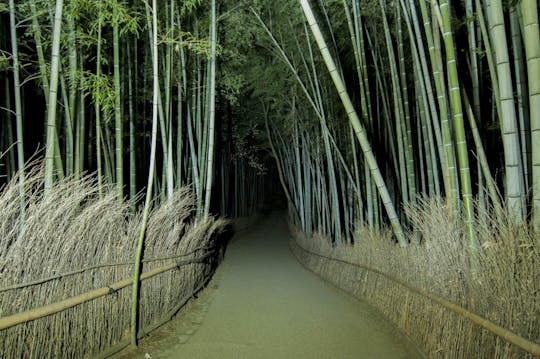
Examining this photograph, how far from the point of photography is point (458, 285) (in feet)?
7.15

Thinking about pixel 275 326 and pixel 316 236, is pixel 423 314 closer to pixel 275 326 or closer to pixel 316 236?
pixel 275 326

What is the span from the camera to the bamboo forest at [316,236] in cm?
186

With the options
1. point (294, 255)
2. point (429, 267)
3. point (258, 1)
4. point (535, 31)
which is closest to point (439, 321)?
point (429, 267)

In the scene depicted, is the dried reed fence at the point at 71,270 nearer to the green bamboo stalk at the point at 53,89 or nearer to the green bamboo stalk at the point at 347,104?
the green bamboo stalk at the point at 53,89

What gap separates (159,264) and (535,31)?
3022 millimetres

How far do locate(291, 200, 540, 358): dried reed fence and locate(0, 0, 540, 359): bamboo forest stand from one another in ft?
0.04

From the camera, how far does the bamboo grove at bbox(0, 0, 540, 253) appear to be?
238cm

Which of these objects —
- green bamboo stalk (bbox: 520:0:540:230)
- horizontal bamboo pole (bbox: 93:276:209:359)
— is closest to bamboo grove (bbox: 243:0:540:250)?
green bamboo stalk (bbox: 520:0:540:230)

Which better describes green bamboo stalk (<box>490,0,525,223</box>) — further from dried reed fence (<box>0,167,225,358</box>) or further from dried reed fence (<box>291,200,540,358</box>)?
dried reed fence (<box>0,167,225,358</box>)

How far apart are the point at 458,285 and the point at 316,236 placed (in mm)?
4132

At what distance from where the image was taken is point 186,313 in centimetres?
356

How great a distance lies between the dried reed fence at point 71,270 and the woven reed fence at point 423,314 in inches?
76.4

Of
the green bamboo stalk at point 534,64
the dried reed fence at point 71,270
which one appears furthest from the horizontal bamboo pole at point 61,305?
the green bamboo stalk at point 534,64

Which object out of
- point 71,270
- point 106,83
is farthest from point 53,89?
point 71,270
